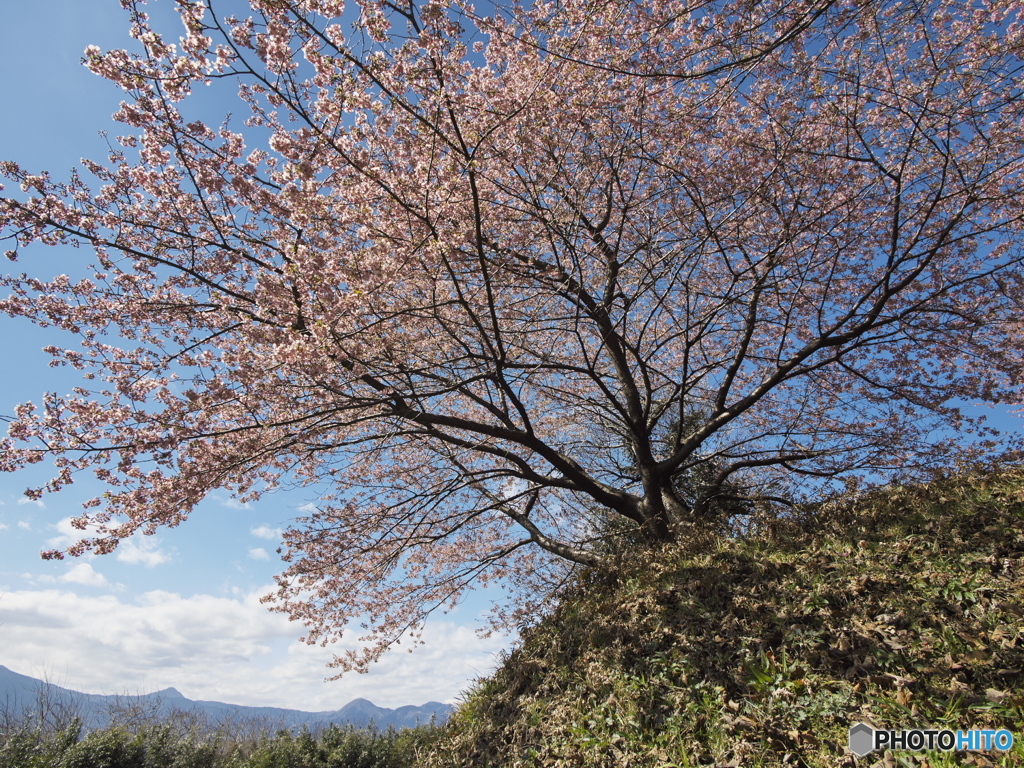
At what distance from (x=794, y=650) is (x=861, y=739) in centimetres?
81

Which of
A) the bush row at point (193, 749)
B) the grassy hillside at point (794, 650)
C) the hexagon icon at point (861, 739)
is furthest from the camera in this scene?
the bush row at point (193, 749)

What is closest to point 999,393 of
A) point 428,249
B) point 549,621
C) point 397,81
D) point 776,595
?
point 776,595

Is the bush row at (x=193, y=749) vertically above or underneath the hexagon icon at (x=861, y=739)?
underneath

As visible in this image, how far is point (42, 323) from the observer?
19.0 feet

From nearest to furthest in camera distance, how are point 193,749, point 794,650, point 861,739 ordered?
point 861,739 < point 794,650 < point 193,749

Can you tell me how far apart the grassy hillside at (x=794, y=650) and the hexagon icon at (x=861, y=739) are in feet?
0.14

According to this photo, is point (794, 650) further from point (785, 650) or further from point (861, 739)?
point (861, 739)

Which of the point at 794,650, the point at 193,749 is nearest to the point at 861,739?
the point at 794,650

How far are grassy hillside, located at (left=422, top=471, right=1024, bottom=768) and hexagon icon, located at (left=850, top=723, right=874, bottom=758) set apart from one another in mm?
44

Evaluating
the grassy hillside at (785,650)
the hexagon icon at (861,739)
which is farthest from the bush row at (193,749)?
the hexagon icon at (861,739)

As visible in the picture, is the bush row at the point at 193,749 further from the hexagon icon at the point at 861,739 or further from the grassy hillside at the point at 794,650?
the hexagon icon at the point at 861,739

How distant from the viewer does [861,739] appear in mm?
2805

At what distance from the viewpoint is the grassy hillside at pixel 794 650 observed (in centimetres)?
296

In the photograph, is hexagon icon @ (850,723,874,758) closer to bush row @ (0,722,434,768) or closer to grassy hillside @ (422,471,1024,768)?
grassy hillside @ (422,471,1024,768)
